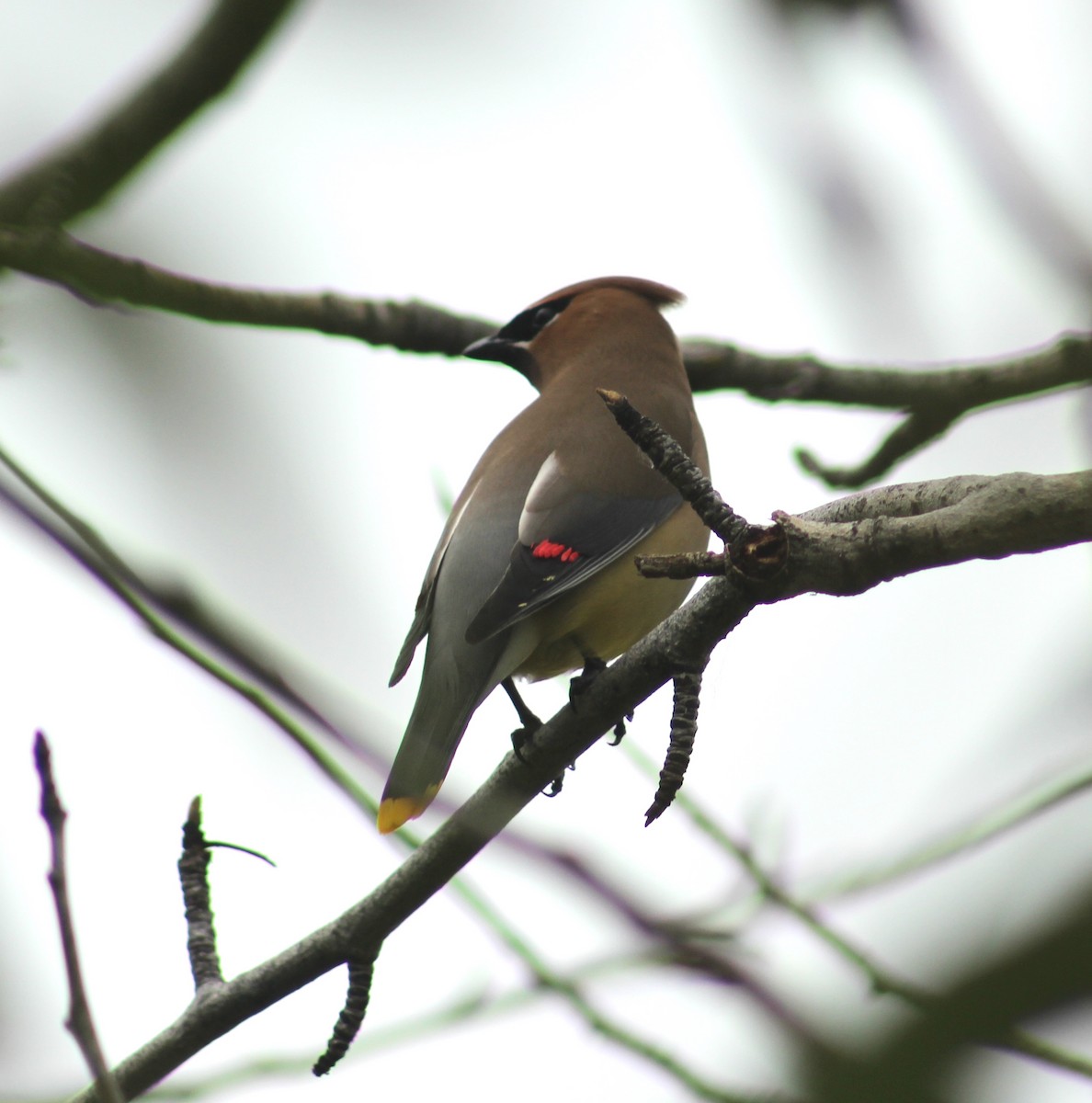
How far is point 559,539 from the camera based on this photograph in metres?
4.15

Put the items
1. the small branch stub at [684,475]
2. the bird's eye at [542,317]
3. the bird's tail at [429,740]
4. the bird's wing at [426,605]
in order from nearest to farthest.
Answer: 1. the small branch stub at [684,475]
2. the bird's tail at [429,740]
3. the bird's wing at [426,605]
4. the bird's eye at [542,317]

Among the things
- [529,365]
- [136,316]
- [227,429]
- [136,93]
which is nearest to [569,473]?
[529,365]

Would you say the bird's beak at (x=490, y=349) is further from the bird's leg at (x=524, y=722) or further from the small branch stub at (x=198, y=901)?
the small branch stub at (x=198, y=901)

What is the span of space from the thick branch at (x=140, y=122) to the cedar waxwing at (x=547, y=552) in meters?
1.35

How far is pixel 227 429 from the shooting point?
7.48 ft

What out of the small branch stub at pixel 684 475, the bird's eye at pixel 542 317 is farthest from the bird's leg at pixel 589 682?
the bird's eye at pixel 542 317

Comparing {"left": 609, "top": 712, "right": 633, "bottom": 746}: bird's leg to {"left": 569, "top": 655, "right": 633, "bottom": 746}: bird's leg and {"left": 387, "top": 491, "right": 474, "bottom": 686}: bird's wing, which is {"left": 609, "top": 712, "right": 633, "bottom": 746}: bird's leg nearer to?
{"left": 569, "top": 655, "right": 633, "bottom": 746}: bird's leg

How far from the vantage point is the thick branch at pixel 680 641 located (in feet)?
6.49

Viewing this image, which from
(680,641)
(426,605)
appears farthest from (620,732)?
(680,641)

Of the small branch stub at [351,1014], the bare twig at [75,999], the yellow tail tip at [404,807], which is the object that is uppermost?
the yellow tail tip at [404,807]

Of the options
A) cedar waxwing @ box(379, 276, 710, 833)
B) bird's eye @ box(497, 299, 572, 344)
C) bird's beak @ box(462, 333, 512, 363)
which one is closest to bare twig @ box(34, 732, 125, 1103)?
cedar waxwing @ box(379, 276, 710, 833)

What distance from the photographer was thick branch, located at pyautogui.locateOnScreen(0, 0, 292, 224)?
Result: 314 centimetres

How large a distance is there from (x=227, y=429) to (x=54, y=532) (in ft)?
1.88

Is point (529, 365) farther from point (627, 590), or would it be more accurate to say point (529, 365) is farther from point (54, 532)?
point (54, 532)
